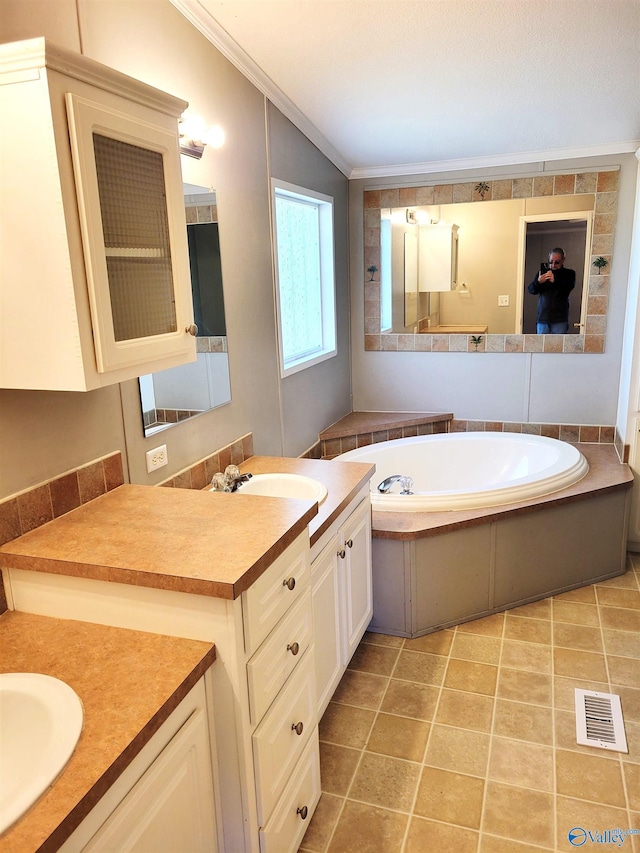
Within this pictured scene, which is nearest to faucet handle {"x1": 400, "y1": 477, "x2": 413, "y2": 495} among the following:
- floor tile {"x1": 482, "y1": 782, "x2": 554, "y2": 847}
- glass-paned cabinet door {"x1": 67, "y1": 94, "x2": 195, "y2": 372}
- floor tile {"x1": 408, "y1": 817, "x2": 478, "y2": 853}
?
floor tile {"x1": 482, "y1": 782, "x2": 554, "y2": 847}

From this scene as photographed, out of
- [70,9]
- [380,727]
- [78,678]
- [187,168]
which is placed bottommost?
[380,727]

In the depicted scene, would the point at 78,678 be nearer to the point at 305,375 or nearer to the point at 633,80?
the point at 305,375

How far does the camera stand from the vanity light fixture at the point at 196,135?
2.12 meters

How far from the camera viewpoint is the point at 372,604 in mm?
2703

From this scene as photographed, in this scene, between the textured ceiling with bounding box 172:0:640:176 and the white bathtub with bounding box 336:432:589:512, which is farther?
the white bathtub with bounding box 336:432:589:512

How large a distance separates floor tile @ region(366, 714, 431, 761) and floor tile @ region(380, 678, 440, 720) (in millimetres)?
37

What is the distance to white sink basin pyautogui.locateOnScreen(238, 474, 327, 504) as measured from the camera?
7.36 feet

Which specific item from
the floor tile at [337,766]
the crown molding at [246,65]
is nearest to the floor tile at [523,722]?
the floor tile at [337,766]

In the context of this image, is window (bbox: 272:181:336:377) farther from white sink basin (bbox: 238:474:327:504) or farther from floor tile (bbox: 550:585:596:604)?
floor tile (bbox: 550:585:596:604)

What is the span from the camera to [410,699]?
2369mm

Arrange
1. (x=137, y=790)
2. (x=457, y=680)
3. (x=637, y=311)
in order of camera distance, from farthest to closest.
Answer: (x=637, y=311) < (x=457, y=680) < (x=137, y=790)

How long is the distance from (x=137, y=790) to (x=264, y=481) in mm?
Answer: 1360

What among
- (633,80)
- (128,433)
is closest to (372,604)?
(128,433)

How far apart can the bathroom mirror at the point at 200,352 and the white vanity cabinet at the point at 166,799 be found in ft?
3.41
